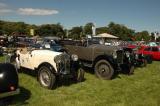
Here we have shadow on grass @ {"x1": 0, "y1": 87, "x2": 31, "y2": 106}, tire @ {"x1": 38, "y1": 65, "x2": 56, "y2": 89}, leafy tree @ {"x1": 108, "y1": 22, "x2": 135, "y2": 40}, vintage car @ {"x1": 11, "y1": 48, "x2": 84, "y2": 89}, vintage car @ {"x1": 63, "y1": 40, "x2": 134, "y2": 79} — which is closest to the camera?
shadow on grass @ {"x1": 0, "y1": 87, "x2": 31, "y2": 106}

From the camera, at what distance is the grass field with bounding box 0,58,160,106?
7863mm

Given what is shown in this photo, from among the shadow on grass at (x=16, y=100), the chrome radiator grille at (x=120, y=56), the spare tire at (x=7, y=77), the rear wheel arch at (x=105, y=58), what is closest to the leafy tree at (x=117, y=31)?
the chrome radiator grille at (x=120, y=56)

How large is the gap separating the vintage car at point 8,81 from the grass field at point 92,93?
64 cm

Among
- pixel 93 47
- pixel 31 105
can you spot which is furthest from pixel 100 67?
pixel 31 105

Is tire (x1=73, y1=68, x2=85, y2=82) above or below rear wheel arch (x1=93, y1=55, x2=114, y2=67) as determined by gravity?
below

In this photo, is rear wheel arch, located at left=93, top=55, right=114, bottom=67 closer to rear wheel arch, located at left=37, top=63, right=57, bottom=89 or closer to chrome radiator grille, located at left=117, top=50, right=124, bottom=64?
chrome radiator grille, located at left=117, top=50, right=124, bottom=64

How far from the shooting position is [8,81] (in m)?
6.84

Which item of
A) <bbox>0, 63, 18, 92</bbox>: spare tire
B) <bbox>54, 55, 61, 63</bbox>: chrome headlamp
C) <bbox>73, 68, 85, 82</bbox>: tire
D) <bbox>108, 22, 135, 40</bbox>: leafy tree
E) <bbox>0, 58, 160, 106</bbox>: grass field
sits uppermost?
<bbox>108, 22, 135, 40</bbox>: leafy tree

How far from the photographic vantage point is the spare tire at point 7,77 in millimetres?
6750

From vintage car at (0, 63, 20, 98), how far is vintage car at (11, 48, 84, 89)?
7.10ft

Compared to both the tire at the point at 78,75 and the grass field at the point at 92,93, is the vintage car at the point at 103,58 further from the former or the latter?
the tire at the point at 78,75

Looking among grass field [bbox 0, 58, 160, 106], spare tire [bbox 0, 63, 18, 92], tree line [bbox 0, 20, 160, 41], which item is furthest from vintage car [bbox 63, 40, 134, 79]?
tree line [bbox 0, 20, 160, 41]

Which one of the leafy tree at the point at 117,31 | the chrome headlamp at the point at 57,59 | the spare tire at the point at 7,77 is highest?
the leafy tree at the point at 117,31

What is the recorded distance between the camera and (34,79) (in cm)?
1066
